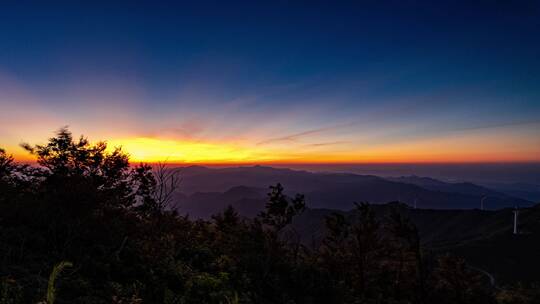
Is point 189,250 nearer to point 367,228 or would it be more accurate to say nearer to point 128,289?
point 128,289

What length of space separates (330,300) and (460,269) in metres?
25.5

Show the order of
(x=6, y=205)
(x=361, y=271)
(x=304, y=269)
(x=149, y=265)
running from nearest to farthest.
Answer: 1. (x=149, y=265)
2. (x=6, y=205)
3. (x=304, y=269)
4. (x=361, y=271)

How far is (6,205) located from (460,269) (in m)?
38.2

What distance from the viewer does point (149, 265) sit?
1023 centimetres

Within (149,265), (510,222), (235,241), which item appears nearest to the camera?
(149,265)

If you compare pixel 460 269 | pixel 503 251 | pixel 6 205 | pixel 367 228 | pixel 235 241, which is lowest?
pixel 503 251

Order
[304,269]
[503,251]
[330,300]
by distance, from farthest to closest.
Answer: [503,251] < [304,269] < [330,300]

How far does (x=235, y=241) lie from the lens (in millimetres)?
17375

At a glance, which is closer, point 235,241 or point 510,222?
point 235,241

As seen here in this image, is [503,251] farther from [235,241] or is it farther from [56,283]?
[56,283]

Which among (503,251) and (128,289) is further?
Answer: (503,251)

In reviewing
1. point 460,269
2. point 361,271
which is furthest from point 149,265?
point 460,269

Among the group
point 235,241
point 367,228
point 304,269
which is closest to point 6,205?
point 235,241

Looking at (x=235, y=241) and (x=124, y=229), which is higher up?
(x=124, y=229)
